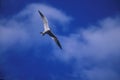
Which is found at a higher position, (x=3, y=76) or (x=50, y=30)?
(x=50, y=30)

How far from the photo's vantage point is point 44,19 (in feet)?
13.0

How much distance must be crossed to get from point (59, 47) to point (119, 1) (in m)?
0.98

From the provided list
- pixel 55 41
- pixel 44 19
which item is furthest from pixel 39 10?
pixel 55 41

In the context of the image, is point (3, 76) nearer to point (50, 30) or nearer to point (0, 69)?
point (0, 69)

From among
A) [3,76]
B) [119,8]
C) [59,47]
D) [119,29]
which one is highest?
[119,8]

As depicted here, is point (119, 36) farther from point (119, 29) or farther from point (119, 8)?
point (119, 8)

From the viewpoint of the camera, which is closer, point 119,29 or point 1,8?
point 119,29

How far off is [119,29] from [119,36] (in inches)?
3.5

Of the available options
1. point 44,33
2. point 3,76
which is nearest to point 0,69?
point 3,76

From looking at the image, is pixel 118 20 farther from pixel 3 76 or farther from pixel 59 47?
pixel 3 76

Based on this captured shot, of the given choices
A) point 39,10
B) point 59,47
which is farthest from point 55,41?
point 39,10

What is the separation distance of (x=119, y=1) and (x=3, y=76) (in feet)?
5.88

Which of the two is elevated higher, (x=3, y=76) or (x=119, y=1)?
(x=119, y=1)

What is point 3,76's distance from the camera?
13.1 feet
